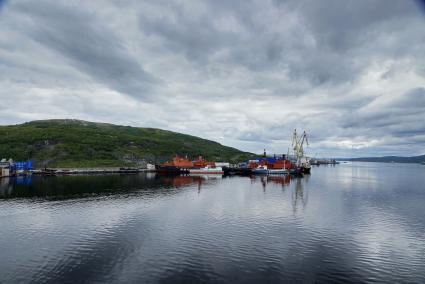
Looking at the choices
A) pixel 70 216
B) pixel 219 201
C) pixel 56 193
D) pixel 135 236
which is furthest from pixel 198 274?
pixel 56 193

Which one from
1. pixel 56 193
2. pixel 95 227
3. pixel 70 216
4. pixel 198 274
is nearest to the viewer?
pixel 198 274

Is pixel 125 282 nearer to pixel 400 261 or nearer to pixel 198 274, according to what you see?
pixel 198 274

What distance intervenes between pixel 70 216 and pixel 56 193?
41230 mm

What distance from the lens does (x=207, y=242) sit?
49.3m

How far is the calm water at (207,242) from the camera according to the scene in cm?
3722

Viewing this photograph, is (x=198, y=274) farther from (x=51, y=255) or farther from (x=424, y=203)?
(x=424, y=203)

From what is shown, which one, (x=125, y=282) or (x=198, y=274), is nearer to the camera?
(x=125, y=282)

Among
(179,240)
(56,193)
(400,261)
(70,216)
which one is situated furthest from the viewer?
(56,193)

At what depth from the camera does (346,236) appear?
54.2 meters

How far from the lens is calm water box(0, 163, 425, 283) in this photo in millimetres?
37219

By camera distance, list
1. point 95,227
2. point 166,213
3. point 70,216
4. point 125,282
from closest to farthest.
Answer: point 125,282 → point 95,227 → point 70,216 → point 166,213

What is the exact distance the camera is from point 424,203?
92.7 metres

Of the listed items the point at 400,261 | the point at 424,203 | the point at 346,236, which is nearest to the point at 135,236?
the point at 346,236

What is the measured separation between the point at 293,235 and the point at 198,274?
23742 millimetres
